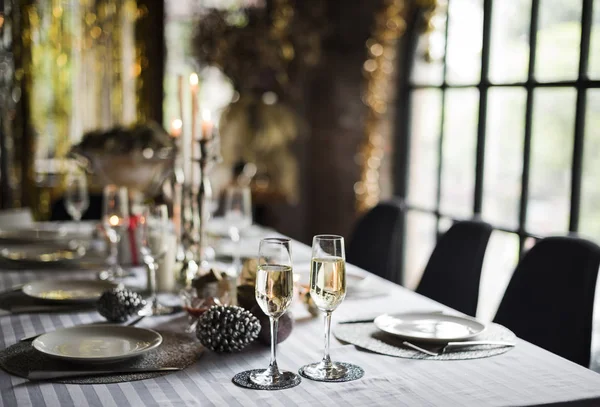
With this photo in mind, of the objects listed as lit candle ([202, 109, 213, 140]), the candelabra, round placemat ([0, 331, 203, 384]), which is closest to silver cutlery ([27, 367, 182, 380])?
round placemat ([0, 331, 203, 384])

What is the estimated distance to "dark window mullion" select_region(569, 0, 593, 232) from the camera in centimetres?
301

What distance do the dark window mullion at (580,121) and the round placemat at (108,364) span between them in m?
1.96

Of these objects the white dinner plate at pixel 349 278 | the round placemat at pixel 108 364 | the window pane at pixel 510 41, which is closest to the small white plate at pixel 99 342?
the round placemat at pixel 108 364

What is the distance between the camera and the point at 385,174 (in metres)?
4.40

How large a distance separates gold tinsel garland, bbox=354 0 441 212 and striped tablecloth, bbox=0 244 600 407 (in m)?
2.74

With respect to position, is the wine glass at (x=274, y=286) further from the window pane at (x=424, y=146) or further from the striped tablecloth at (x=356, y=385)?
the window pane at (x=424, y=146)

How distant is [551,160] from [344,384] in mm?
2127

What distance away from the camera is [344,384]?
139 cm

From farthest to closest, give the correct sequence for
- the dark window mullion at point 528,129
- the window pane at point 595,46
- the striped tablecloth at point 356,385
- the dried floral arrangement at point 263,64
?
1. the dried floral arrangement at point 263,64
2. the dark window mullion at point 528,129
3. the window pane at point 595,46
4. the striped tablecloth at point 356,385

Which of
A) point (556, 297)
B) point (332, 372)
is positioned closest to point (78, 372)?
point (332, 372)

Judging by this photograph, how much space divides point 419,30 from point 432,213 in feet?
3.11

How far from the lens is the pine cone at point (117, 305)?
1771 mm

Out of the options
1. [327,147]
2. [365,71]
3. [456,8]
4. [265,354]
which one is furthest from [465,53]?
[265,354]

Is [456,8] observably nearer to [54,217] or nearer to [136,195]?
[136,195]
